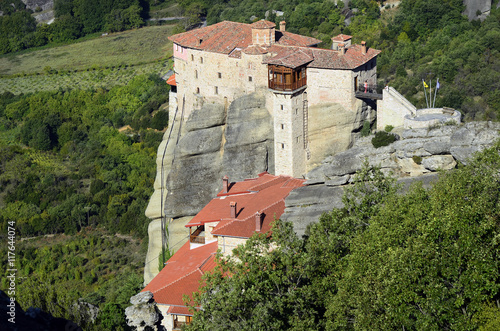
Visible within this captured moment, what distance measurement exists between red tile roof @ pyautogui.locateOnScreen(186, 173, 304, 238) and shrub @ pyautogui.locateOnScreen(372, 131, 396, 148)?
4.70 m

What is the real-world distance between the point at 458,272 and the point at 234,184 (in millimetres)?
23710

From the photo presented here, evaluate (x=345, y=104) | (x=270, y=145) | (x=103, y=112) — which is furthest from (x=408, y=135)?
(x=103, y=112)

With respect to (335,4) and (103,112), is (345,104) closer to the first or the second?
(335,4)

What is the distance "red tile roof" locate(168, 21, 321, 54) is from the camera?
48.7 m

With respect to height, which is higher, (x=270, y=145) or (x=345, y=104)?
(x=345, y=104)

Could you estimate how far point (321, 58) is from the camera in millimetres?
45188

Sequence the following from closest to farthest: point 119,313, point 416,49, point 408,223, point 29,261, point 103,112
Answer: point 408,223 < point 119,313 < point 29,261 < point 416,49 < point 103,112

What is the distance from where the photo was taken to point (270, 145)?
1868 inches

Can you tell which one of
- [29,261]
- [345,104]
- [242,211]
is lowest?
[29,261]

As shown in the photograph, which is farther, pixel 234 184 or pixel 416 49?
pixel 416 49

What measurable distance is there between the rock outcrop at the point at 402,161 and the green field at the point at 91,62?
6668 cm

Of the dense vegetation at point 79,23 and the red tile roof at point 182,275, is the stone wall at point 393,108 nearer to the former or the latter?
the red tile roof at point 182,275

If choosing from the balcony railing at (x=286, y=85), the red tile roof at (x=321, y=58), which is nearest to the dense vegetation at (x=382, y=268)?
the balcony railing at (x=286, y=85)

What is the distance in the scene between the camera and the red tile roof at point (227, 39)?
4869 cm
